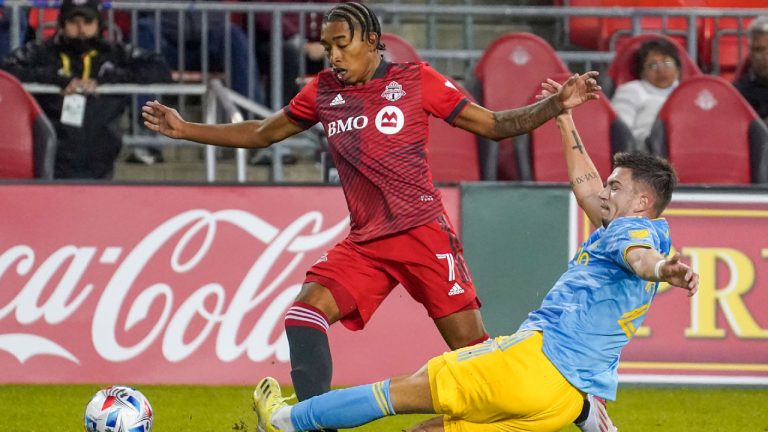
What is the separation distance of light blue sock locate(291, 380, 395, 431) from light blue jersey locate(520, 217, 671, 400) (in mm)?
606

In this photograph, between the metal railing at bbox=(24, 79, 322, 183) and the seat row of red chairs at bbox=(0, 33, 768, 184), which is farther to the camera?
the metal railing at bbox=(24, 79, 322, 183)

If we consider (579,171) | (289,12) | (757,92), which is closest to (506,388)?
(579,171)

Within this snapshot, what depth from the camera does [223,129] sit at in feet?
21.4

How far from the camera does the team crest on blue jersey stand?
611 centimetres

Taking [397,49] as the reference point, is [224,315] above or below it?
below

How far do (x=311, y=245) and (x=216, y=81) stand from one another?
202 centimetres

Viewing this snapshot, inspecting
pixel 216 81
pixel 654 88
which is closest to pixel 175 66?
pixel 216 81

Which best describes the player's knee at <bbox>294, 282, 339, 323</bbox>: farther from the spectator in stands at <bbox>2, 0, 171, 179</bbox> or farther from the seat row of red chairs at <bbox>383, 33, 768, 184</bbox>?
the spectator in stands at <bbox>2, 0, 171, 179</bbox>

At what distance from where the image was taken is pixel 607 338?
5047 millimetres

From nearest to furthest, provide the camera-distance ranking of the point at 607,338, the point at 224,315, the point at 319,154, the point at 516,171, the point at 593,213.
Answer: the point at 607,338, the point at 593,213, the point at 224,315, the point at 516,171, the point at 319,154

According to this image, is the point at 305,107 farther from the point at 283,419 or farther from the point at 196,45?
the point at 196,45

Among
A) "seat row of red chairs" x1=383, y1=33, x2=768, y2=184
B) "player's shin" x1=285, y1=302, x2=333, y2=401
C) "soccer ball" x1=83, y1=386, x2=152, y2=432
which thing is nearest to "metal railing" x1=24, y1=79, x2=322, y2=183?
"seat row of red chairs" x1=383, y1=33, x2=768, y2=184

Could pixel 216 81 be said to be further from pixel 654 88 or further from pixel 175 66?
pixel 654 88

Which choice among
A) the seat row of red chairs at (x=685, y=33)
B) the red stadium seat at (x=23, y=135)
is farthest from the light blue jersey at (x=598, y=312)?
the seat row of red chairs at (x=685, y=33)
